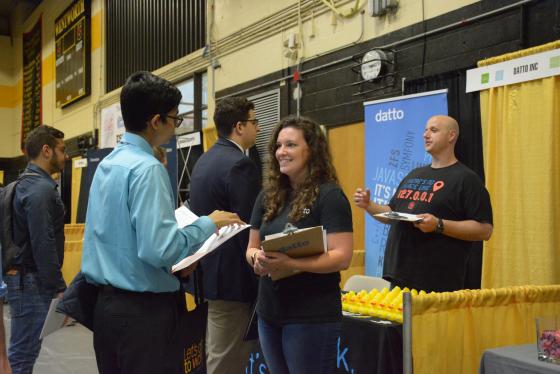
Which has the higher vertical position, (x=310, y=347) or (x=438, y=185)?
(x=438, y=185)

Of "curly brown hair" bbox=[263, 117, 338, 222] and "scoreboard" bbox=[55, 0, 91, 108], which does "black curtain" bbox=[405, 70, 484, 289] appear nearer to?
"curly brown hair" bbox=[263, 117, 338, 222]

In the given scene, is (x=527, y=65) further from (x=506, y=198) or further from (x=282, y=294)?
(x=282, y=294)

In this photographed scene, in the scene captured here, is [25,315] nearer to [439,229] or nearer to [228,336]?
[228,336]

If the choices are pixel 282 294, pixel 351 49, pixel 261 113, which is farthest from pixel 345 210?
pixel 261 113

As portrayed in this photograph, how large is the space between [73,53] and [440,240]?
11148mm

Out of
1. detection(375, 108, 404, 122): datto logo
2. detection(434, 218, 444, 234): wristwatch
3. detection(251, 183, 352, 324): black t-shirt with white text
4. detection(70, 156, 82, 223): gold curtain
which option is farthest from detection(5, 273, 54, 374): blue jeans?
detection(70, 156, 82, 223): gold curtain

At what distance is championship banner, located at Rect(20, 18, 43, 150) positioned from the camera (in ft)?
47.1

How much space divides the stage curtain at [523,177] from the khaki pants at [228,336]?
208cm

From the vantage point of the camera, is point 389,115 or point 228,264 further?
point 389,115

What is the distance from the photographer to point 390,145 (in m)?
4.72

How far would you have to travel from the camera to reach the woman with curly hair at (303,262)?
183 centimetres

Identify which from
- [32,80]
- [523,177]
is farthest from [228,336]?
[32,80]

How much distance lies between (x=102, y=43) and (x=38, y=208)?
9074 mm

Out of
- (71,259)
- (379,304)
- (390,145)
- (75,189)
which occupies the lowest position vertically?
(71,259)
